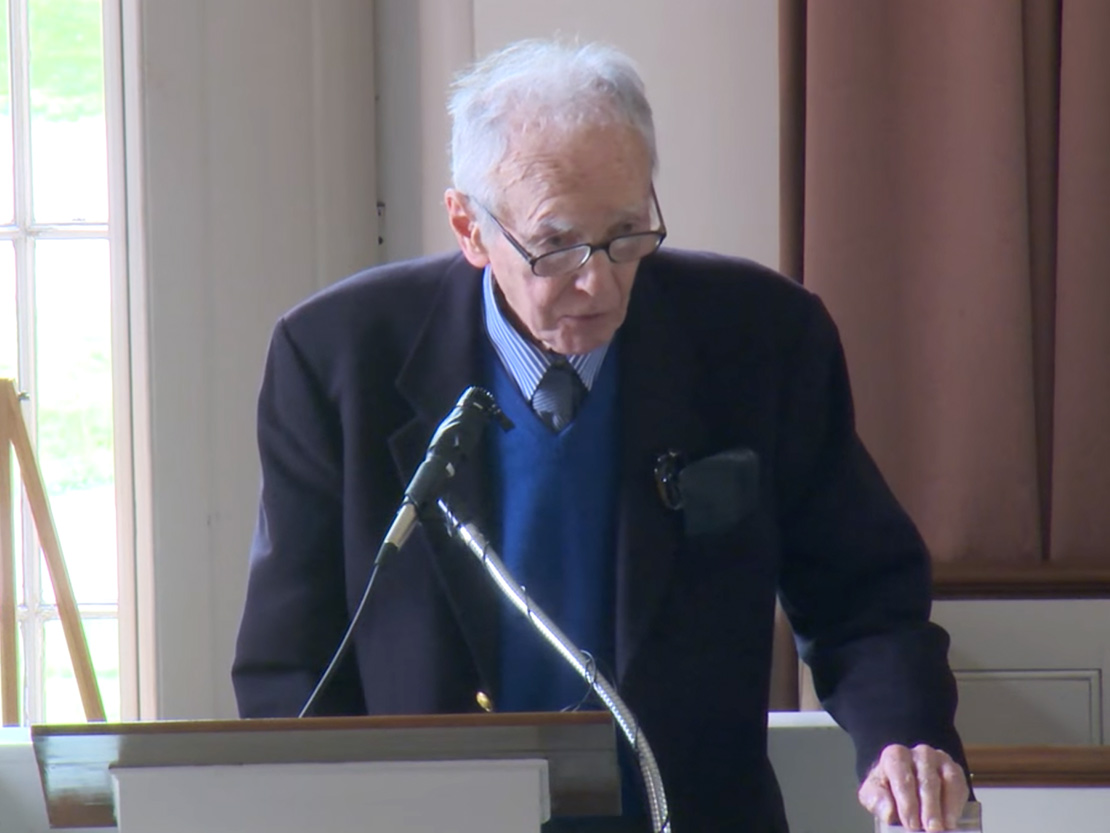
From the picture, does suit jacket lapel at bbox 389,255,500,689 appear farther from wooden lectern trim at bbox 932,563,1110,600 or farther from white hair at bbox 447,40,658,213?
wooden lectern trim at bbox 932,563,1110,600

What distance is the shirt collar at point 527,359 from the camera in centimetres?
157

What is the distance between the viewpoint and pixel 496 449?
1544mm

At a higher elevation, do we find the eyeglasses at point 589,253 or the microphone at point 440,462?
the eyeglasses at point 589,253

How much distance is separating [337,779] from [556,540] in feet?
1.96

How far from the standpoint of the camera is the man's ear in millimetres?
1529

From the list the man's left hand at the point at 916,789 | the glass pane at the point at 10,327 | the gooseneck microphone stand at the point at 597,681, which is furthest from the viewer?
the glass pane at the point at 10,327

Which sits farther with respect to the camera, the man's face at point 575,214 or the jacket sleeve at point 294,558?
the jacket sleeve at point 294,558

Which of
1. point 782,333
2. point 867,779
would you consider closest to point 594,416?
point 782,333

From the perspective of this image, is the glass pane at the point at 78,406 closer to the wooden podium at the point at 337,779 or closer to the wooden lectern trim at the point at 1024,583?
the wooden lectern trim at the point at 1024,583

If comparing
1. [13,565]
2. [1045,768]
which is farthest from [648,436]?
[13,565]

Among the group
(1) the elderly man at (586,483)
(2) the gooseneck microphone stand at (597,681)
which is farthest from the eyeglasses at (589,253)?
(2) the gooseneck microphone stand at (597,681)

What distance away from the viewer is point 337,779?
941 mm

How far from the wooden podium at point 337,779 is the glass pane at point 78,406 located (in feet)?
6.27

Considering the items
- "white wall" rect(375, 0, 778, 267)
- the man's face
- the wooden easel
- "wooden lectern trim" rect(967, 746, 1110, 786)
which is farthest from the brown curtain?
the wooden easel
